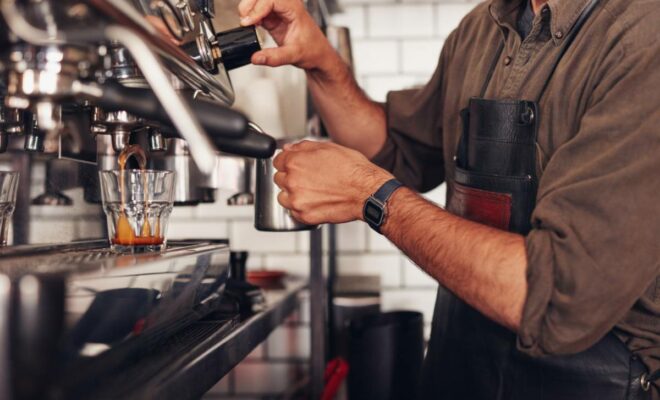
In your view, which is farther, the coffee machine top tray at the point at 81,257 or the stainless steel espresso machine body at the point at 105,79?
the coffee machine top tray at the point at 81,257

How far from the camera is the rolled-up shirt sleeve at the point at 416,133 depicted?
1463 mm

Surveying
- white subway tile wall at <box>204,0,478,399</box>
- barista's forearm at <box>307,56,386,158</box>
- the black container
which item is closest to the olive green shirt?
barista's forearm at <box>307,56,386,158</box>

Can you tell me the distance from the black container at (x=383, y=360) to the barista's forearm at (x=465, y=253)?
872 mm

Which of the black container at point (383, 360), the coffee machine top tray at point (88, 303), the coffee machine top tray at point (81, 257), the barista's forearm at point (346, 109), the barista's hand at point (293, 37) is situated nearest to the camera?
the coffee machine top tray at point (88, 303)

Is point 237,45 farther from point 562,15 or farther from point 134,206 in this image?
point 562,15

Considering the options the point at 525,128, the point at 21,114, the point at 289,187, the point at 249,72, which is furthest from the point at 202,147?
the point at 249,72

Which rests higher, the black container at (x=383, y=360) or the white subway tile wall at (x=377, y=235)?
the white subway tile wall at (x=377, y=235)

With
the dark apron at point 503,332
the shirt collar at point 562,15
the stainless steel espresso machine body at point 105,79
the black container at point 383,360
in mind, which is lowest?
the black container at point 383,360

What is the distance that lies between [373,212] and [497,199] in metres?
0.22

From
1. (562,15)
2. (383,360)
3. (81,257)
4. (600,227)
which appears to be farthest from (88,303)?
(383,360)

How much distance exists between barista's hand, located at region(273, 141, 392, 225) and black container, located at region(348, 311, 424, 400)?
853 millimetres

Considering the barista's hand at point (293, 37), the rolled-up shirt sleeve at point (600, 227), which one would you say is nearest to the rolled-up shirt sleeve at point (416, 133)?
the barista's hand at point (293, 37)

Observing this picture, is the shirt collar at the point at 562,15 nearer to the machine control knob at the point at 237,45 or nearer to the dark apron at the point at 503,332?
the dark apron at the point at 503,332

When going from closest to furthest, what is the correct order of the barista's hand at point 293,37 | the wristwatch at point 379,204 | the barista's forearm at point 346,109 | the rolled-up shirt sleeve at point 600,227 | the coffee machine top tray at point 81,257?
the coffee machine top tray at point 81,257 → the rolled-up shirt sleeve at point 600,227 → the wristwatch at point 379,204 → the barista's hand at point 293,37 → the barista's forearm at point 346,109
